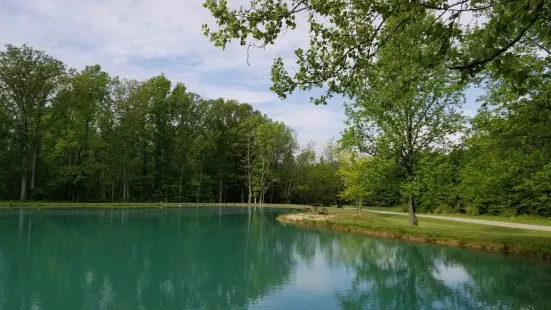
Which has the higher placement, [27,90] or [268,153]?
[27,90]

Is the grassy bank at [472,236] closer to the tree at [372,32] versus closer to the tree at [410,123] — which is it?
the tree at [410,123]

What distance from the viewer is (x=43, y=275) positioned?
12.1 m

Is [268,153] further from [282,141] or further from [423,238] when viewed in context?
[423,238]

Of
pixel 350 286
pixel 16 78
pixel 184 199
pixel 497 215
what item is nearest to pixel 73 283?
pixel 350 286

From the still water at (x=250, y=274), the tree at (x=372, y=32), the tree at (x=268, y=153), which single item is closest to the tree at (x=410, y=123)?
the still water at (x=250, y=274)

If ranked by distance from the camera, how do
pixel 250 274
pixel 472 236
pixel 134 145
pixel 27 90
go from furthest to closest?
pixel 134 145 < pixel 27 90 < pixel 472 236 < pixel 250 274

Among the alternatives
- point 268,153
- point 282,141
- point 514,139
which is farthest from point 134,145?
point 514,139

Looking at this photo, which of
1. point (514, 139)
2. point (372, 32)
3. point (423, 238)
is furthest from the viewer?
point (423, 238)

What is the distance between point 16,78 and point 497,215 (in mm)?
45417

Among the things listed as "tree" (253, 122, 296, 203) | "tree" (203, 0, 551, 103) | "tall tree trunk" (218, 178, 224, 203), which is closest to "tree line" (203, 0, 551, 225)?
"tree" (203, 0, 551, 103)

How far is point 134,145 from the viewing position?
55281 mm

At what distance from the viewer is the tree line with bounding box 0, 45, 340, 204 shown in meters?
42.3

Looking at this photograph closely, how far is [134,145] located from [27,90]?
15.7m

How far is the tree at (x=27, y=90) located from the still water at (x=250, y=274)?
79.9ft
